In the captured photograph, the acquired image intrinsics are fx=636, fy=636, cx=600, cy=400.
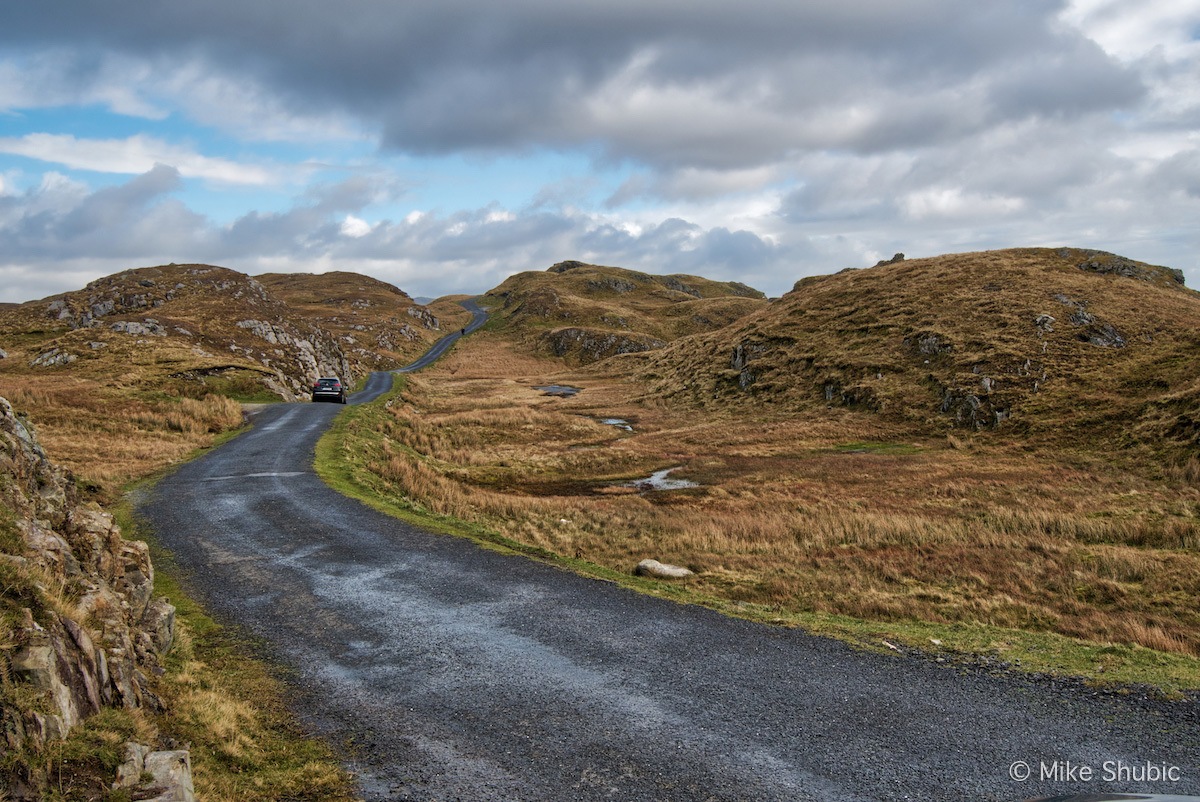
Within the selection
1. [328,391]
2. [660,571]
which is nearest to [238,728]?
[660,571]

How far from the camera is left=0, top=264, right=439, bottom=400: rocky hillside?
5141 centimetres

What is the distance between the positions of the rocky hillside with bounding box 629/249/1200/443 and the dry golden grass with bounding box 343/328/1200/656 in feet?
15.3

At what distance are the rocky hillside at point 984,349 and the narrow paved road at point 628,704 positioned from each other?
3503 centimetres

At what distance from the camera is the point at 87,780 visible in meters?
5.30

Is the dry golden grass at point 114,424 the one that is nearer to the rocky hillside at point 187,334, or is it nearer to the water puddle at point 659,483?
the rocky hillside at point 187,334

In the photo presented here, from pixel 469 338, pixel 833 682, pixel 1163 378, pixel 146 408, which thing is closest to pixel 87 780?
pixel 833 682

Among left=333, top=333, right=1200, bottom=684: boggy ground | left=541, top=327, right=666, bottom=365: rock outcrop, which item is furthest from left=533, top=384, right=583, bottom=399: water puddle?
left=541, top=327, right=666, bottom=365: rock outcrop

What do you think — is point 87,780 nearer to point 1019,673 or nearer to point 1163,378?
point 1019,673

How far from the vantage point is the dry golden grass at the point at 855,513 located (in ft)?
49.9

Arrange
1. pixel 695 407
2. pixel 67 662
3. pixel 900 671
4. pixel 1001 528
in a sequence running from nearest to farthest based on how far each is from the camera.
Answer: pixel 67 662
pixel 900 671
pixel 1001 528
pixel 695 407

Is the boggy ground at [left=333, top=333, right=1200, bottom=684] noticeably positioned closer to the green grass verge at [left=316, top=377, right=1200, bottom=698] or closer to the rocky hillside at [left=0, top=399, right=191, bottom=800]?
the green grass verge at [left=316, top=377, right=1200, bottom=698]

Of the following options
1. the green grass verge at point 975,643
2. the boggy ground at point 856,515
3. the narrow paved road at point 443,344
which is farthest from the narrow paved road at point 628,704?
the narrow paved road at point 443,344

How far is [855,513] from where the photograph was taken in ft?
80.8

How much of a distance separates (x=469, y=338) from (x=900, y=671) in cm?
13848
